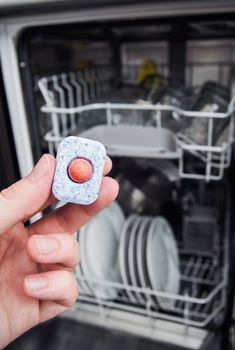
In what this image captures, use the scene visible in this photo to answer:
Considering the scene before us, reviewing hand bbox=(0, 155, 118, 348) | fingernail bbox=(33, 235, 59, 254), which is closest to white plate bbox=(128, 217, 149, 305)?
hand bbox=(0, 155, 118, 348)

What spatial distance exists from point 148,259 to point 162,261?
12 centimetres

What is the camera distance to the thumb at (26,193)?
1.10 ft

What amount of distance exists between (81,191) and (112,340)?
499mm

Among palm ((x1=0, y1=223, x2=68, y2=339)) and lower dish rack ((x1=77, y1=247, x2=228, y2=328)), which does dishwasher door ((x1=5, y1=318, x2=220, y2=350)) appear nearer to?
lower dish rack ((x1=77, y1=247, x2=228, y2=328))

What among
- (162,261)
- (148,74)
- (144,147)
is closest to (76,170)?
(144,147)

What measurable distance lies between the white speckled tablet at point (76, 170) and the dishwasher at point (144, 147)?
28 cm

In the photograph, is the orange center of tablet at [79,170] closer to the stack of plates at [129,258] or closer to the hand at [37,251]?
the hand at [37,251]

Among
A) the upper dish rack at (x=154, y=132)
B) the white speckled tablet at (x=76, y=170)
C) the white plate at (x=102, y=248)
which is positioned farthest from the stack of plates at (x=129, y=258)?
the white speckled tablet at (x=76, y=170)

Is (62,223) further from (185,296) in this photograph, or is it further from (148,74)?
(148,74)

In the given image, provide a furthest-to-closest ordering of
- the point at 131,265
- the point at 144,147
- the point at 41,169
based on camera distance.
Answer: the point at 131,265 < the point at 144,147 < the point at 41,169

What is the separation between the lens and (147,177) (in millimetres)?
925

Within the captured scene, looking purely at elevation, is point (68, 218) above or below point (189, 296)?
above

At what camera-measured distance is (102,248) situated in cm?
86

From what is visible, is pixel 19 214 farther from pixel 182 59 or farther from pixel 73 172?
pixel 182 59
